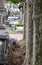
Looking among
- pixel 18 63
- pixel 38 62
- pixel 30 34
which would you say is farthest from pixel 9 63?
pixel 38 62

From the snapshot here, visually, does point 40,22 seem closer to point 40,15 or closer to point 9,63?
point 40,15

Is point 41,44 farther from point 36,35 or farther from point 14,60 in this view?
point 14,60

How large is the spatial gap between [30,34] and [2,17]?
35.5m

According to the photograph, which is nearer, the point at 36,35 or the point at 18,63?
the point at 36,35

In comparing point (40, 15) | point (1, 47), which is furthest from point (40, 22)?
point (1, 47)

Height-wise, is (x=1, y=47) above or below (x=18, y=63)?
above

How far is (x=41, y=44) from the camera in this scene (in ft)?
18.2

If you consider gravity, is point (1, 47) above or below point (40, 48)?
below

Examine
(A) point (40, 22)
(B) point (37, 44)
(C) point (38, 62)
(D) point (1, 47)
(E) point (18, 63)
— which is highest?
(A) point (40, 22)

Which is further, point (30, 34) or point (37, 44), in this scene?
point (30, 34)

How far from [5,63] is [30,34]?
1.36 m

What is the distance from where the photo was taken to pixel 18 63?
36.6ft

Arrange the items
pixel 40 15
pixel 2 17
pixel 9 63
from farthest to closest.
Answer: pixel 2 17 < pixel 9 63 < pixel 40 15

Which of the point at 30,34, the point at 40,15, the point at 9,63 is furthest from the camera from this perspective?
the point at 9,63
